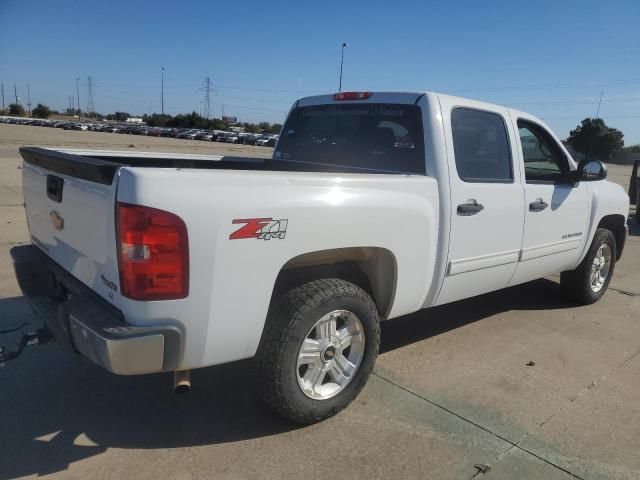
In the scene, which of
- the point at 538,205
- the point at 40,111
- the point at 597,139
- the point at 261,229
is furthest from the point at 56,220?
the point at 40,111

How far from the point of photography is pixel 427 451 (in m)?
2.81

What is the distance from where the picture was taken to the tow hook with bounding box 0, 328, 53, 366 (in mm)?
3066

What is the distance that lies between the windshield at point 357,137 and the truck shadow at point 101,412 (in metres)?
1.71

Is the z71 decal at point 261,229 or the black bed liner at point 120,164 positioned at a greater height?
the black bed liner at point 120,164

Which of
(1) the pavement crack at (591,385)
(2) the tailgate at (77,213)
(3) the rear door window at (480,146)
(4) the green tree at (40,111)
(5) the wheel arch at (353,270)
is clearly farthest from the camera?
(4) the green tree at (40,111)

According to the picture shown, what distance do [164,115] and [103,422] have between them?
4852 inches

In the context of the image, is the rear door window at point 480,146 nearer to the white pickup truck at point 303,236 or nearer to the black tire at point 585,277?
the white pickup truck at point 303,236

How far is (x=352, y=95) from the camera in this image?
13.5 ft

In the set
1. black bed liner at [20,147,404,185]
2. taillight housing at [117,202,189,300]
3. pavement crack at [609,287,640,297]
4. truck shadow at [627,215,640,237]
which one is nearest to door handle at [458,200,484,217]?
black bed liner at [20,147,404,185]

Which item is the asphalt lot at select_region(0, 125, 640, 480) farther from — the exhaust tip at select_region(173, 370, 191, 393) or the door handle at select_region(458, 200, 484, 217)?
the door handle at select_region(458, 200, 484, 217)

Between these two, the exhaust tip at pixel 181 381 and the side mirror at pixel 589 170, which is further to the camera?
the side mirror at pixel 589 170

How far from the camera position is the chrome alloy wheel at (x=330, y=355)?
2.89 meters

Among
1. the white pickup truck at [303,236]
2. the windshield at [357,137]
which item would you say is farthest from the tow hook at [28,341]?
the windshield at [357,137]

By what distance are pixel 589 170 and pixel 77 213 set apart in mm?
4042
